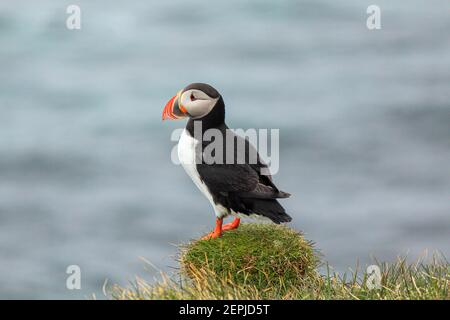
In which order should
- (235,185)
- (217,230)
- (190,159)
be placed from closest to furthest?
(235,185) < (190,159) < (217,230)

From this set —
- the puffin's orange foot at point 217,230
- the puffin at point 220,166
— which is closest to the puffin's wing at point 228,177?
the puffin at point 220,166

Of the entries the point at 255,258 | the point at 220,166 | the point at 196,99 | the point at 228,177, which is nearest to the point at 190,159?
the point at 220,166

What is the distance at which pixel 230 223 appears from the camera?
283 inches

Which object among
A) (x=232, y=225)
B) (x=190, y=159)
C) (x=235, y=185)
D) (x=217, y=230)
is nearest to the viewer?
(x=235, y=185)

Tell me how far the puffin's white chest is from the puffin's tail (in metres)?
0.40

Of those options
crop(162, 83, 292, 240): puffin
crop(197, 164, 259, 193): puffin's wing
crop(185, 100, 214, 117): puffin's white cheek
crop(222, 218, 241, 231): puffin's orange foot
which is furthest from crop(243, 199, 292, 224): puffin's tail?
crop(185, 100, 214, 117): puffin's white cheek

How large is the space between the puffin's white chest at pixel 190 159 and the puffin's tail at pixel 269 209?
1.30ft

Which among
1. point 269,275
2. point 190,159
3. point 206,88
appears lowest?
point 269,275

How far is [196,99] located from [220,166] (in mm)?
658

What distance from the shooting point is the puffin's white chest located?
21.9ft

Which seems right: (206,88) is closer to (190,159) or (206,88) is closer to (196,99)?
(196,99)

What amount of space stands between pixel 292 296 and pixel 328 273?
652mm

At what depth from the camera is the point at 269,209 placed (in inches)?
258
